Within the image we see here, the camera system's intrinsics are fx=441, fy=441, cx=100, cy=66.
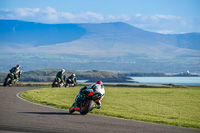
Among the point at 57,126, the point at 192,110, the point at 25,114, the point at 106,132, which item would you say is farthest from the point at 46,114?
the point at 192,110

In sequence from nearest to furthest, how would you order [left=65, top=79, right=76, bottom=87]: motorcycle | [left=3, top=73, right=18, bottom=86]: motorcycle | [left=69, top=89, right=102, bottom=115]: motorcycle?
1. [left=69, top=89, right=102, bottom=115]: motorcycle
2. [left=3, top=73, right=18, bottom=86]: motorcycle
3. [left=65, top=79, right=76, bottom=87]: motorcycle

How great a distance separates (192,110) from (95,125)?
38.1ft

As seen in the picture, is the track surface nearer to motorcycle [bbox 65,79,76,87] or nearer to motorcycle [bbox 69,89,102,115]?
motorcycle [bbox 69,89,102,115]

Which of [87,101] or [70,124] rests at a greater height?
[87,101]

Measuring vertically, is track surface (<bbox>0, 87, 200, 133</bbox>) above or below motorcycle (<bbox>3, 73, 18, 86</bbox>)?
below

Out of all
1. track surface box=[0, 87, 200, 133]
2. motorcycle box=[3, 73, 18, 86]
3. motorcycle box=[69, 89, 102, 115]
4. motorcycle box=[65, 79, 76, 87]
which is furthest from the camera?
motorcycle box=[65, 79, 76, 87]

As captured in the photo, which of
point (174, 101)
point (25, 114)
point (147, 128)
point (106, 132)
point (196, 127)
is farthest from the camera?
point (174, 101)

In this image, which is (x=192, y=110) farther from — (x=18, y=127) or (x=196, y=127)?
(x=18, y=127)

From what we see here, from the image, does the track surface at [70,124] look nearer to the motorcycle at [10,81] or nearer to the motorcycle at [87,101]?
the motorcycle at [87,101]

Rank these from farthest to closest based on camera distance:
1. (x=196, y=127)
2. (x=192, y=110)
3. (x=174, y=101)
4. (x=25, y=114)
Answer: (x=174, y=101)
(x=192, y=110)
(x=25, y=114)
(x=196, y=127)

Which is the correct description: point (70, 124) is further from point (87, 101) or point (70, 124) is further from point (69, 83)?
point (69, 83)

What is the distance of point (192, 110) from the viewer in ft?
85.5

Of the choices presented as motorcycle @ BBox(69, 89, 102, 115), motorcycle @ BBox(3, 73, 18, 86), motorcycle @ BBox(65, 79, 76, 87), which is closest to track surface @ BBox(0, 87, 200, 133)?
motorcycle @ BBox(69, 89, 102, 115)

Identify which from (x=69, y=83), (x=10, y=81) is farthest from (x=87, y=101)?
(x=10, y=81)
